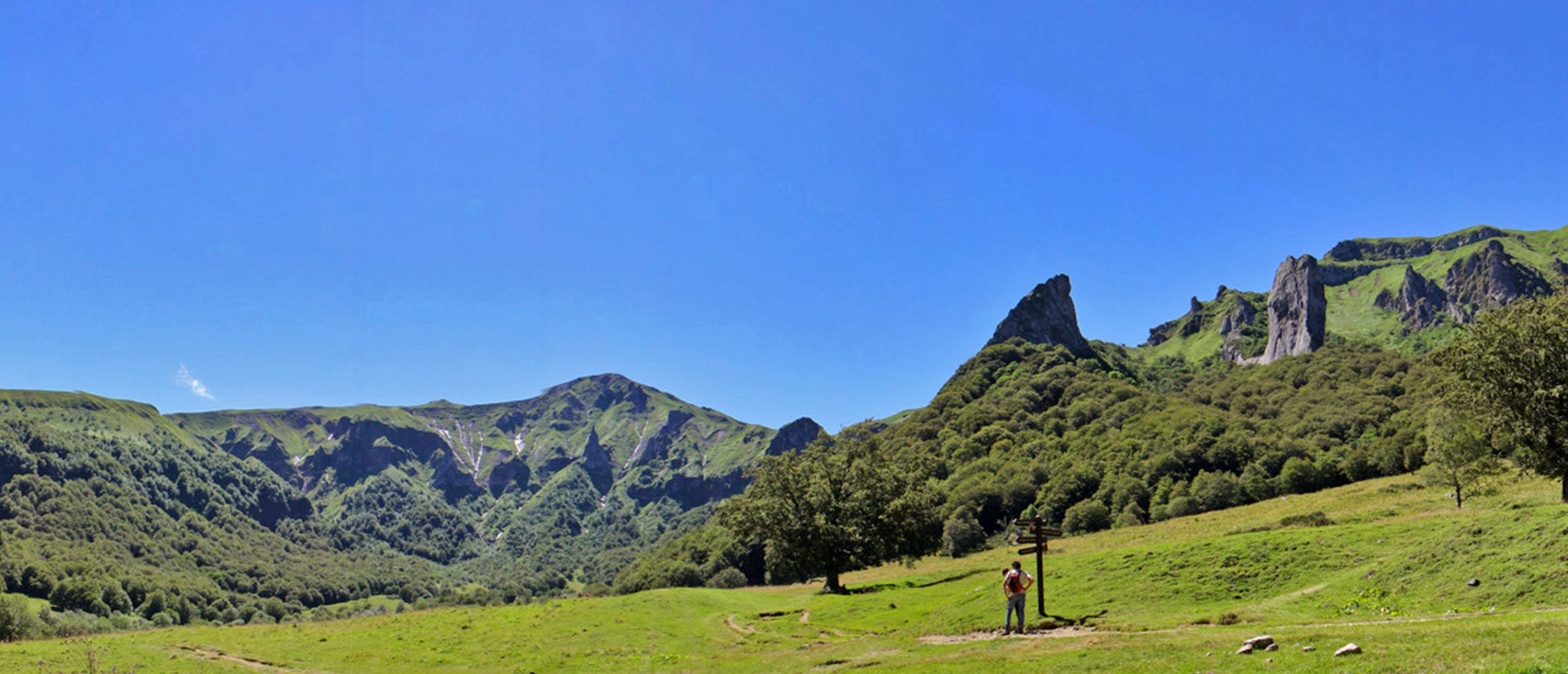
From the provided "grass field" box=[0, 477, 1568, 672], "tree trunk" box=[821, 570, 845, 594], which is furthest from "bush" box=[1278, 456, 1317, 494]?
"tree trunk" box=[821, 570, 845, 594]

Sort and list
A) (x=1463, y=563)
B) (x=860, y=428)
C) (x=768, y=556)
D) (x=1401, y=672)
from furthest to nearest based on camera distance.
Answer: (x=860, y=428), (x=768, y=556), (x=1463, y=563), (x=1401, y=672)

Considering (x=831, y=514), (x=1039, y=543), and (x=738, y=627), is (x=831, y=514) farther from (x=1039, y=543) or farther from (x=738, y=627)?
(x=1039, y=543)

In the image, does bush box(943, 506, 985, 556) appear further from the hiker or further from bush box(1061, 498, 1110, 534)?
the hiker

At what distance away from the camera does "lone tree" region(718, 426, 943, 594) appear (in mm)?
61906

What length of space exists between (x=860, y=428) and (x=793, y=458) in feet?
61.4

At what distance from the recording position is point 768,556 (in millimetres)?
66125

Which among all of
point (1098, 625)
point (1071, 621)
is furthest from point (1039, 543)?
point (1098, 625)

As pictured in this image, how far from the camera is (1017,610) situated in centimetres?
2877

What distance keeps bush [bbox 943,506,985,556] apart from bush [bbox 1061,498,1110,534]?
17169mm

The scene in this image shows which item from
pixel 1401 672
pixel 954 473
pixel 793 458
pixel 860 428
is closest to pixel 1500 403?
pixel 1401 672

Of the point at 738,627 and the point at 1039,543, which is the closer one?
the point at 1039,543

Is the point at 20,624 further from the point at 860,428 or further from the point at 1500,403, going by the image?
the point at 1500,403

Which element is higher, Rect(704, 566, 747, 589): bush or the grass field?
the grass field

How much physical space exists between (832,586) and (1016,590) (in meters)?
33.4
